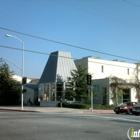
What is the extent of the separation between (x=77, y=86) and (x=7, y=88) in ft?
64.2

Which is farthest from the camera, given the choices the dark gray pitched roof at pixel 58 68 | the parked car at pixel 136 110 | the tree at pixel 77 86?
the dark gray pitched roof at pixel 58 68

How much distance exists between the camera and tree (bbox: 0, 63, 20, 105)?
54125 millimetres

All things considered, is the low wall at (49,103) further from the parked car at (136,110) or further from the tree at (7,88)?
the parked car at (136,110)

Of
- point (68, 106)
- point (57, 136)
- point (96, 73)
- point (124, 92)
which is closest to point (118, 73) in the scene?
point (96, 73)

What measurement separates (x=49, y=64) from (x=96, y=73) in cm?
1202

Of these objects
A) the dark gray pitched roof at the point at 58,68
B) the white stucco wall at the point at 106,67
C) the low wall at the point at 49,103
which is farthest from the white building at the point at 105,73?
the low wall at the point at 49,103

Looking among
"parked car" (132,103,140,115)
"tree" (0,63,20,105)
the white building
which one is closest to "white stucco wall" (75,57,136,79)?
the white building

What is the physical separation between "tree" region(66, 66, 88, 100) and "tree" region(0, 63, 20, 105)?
17691mm

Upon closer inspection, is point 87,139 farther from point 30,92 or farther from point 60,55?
point 30,92

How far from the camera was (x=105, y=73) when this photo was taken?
5591 cm

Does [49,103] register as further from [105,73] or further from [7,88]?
[105,73]

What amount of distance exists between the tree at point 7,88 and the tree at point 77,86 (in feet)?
58.0

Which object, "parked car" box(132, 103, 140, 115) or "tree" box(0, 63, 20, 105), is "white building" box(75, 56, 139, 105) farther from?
"parked car" box(132, 103, 140, 115)

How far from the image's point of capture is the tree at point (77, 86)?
4009 centimetres
